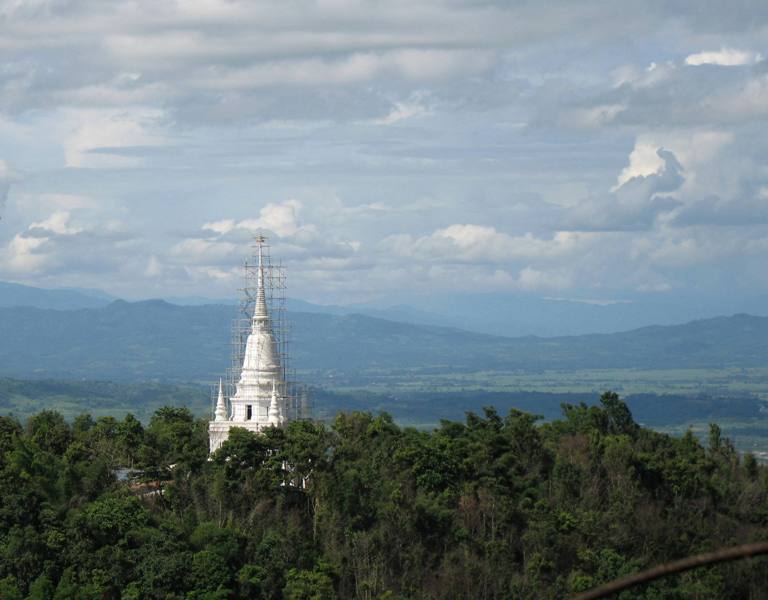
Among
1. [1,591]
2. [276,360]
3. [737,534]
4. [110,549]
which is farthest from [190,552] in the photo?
[737,534]

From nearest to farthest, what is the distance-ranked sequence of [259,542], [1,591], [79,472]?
[1,591], [259,542], [79,472]

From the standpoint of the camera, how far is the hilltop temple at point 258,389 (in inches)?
2457

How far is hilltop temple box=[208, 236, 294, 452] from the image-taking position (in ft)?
205

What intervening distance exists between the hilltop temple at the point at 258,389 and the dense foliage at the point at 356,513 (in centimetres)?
160

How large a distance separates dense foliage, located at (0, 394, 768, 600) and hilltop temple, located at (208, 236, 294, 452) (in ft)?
5.26

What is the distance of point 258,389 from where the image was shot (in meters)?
63.7


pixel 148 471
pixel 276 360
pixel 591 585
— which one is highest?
pixel 276 360

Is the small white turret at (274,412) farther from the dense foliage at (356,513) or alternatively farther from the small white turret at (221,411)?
the dense foliage at (356,513)

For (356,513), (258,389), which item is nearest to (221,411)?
(258,389)

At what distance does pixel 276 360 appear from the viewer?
64812 millimetres

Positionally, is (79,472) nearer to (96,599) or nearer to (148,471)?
(148,471)

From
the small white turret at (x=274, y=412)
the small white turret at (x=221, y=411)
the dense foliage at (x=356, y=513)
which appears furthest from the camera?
the small white turret at (x=221, y=411)

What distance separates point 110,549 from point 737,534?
79.7 feet

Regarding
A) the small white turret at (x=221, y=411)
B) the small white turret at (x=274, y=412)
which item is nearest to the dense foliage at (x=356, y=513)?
the small white turret at (x=221, y=411)
